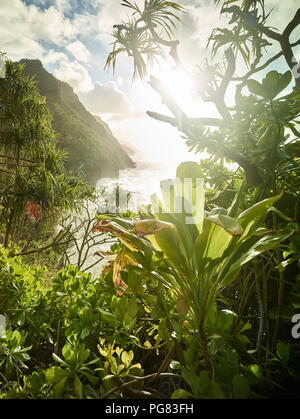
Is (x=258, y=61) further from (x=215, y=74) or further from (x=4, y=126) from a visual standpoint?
(x=4, y=126)

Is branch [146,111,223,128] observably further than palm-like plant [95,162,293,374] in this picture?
Yes

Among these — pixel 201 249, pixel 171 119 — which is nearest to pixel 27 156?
pixel 171 119

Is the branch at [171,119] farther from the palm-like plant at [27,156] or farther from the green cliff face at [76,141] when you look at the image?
the green cliff face at [76,141]

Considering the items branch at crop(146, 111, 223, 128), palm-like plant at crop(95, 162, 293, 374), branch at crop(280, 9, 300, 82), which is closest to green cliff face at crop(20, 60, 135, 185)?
branch at crop(280, 9, 300, 82)

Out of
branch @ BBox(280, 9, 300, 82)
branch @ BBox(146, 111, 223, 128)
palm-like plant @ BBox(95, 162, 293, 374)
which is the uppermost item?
branch @ BBox(280, 9, 300, 82)

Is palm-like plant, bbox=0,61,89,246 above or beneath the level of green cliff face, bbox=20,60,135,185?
beneath

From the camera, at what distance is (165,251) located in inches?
18.3

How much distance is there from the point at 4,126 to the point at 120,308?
5265 millimetres

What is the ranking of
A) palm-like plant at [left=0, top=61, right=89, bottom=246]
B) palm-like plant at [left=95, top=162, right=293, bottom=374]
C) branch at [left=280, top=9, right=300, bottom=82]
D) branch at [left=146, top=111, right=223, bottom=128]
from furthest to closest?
palm-like plant at [left=0, top=61, right=89, bottom=246]
branch at [left=280, top=9, right=300, bottom=82]
branch at [left=146, top=111, right=223, bottom=128]
palm-like plant at [left=95, top=162, right=293, bottom=374]

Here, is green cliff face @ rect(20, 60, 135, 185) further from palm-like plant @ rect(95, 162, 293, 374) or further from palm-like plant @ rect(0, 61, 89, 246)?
palm-like plant @ rect(95, 162, 293, 374)

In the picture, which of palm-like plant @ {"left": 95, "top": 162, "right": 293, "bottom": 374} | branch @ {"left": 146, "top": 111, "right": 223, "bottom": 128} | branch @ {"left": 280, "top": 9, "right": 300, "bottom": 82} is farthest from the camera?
branch @ {"left": 280, "top": 9, "right": 300, "bottom": 82}

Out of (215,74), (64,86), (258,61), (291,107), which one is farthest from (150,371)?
(64,86)
